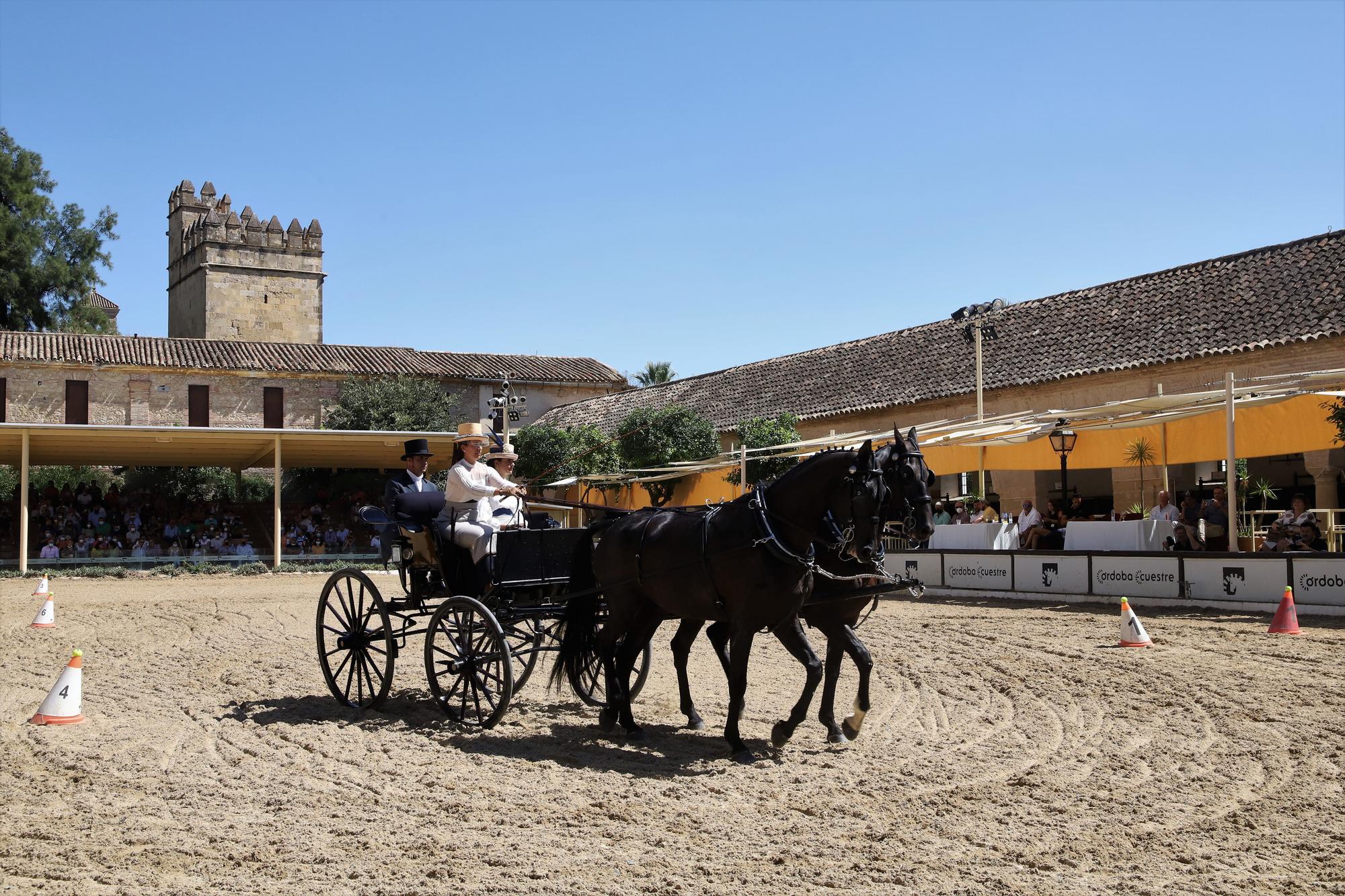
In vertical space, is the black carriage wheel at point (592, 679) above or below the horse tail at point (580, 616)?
below

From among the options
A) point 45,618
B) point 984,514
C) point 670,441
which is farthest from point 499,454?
point 670,441

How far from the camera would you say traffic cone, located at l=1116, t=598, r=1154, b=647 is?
999cm

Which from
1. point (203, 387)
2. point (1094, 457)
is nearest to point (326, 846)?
point (1094, 457)

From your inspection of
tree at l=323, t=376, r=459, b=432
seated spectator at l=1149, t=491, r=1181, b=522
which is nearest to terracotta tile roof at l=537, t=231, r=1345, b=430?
seated spectator at l=1149, t=491, r=1181, b=522

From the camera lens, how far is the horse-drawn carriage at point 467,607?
716 cm

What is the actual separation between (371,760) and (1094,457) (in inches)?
545

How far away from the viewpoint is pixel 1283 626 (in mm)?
10289

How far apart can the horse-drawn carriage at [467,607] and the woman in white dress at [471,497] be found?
0.12 metres

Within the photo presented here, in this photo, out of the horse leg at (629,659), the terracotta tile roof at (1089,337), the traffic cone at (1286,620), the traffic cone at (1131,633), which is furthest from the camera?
the terracotta tile roof at (1089,337)

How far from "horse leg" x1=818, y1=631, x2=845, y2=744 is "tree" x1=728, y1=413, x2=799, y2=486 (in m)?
16.6

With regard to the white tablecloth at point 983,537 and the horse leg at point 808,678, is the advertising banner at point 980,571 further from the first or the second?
the horse leg at point 808,678

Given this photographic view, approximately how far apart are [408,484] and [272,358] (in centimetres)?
3610

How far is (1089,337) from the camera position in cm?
2517

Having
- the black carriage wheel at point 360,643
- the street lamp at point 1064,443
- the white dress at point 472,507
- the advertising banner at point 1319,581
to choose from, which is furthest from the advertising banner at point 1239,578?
the black carriage wheel at point 360,643
